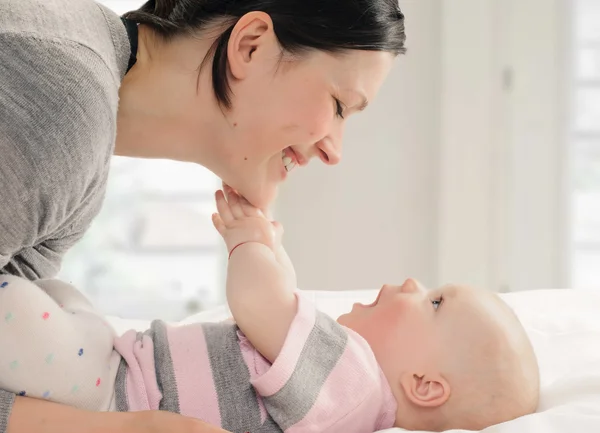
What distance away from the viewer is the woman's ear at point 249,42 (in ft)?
4.06

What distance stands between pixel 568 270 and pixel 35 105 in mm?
2488

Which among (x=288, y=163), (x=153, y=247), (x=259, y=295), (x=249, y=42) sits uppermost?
(x=249, y=42)

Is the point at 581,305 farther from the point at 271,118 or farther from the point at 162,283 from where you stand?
the point at 162,283

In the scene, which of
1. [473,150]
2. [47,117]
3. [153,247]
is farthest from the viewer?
[153,247]

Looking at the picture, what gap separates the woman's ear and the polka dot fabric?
0.48m

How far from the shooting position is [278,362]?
3.49ft

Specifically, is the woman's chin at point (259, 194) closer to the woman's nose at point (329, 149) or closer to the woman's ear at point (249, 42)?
the woman's nose at point (329, 149)

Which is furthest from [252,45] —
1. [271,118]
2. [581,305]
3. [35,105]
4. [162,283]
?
[162,283]

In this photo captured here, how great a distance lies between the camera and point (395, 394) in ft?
3.84

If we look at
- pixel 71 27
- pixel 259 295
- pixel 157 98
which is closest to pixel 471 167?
pixel 157 98

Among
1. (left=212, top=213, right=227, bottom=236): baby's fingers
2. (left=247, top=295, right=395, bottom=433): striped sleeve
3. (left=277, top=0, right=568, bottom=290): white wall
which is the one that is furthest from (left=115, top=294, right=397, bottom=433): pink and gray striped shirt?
(left=277, top=0, right=568, bottom=290): white wall

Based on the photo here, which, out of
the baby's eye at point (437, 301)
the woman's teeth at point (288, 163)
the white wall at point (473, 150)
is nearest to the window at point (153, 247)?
the white wall at point (473, 150)

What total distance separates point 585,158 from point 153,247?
1.90 metres

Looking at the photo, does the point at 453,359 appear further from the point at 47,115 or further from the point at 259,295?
the point at 47,115
